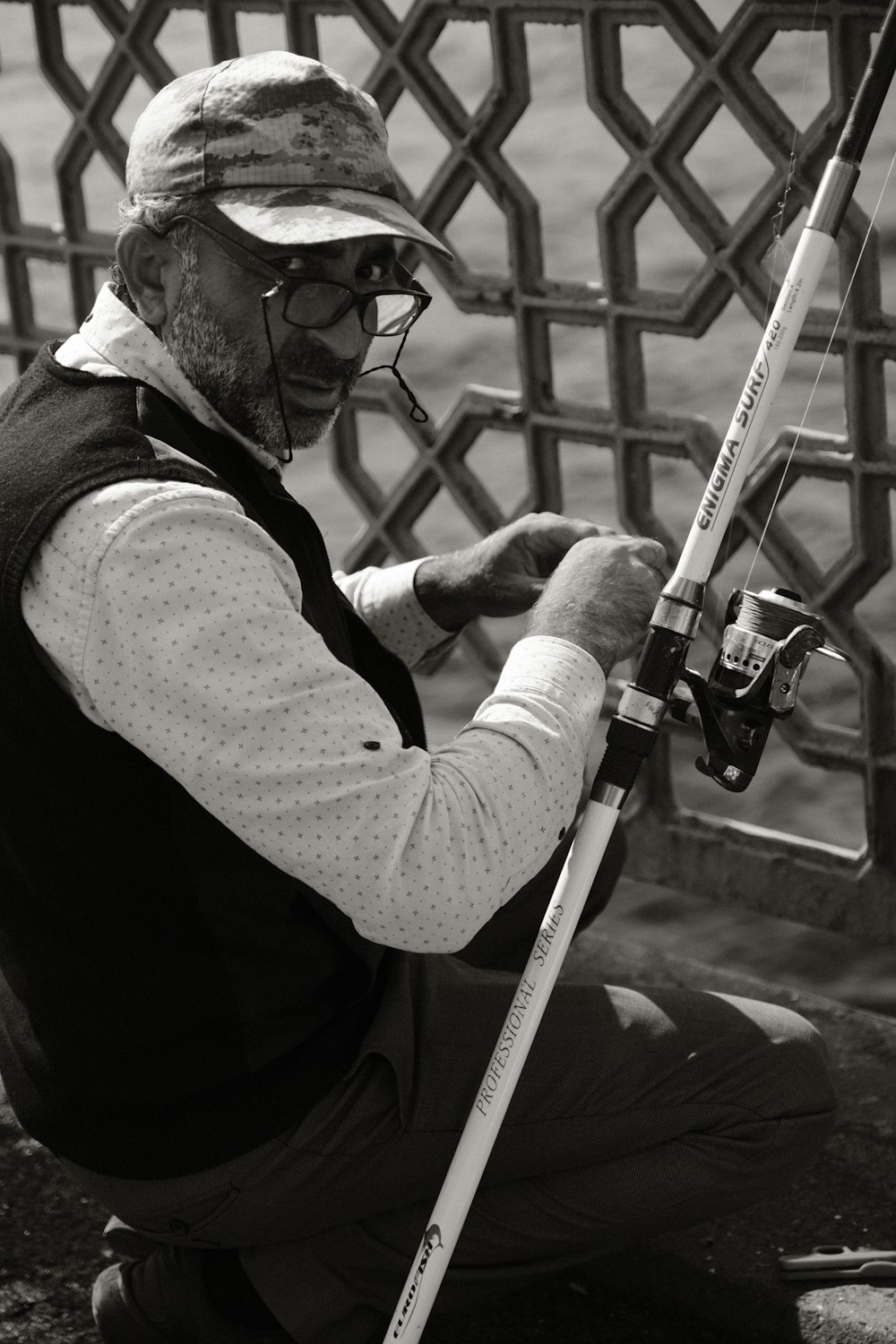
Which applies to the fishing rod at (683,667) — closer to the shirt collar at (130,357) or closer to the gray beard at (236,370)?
the gray beard at (236,370)

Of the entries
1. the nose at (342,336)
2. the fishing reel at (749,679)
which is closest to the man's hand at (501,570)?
the fishing reel at (749,679)

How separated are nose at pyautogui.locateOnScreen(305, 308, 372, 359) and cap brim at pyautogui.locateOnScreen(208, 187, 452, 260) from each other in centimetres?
10

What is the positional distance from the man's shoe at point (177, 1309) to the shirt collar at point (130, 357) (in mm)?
1008

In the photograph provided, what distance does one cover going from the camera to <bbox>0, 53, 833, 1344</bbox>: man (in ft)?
5.40

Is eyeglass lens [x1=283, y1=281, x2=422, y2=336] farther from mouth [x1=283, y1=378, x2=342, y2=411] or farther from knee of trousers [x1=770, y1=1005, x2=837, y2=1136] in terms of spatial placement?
knee of trousers [x1=770, y1=1005, x2=837, y2=1136]

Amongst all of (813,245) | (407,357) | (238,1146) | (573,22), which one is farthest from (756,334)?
(238,1146)

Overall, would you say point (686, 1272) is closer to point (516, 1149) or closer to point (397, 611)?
point (516, 1149)

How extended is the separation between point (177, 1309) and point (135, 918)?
56cm

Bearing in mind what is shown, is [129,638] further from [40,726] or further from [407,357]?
[407,357]

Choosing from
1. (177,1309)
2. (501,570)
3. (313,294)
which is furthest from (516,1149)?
(313,294)

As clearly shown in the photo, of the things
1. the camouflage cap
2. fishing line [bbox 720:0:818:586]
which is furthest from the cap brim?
fishing line [bbox 720:0:818:586]

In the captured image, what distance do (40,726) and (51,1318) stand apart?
3.18ft

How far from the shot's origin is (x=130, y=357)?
6.05 feet

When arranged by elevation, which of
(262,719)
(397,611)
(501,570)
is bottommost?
(397,611)
